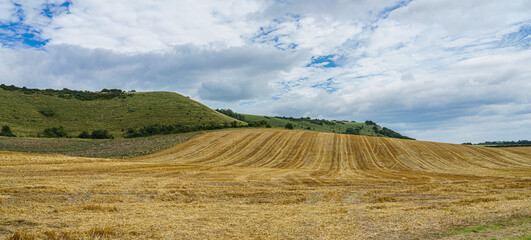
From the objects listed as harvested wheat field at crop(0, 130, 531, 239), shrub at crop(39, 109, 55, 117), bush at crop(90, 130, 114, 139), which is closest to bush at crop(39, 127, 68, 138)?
bush at crop(90, 130, 114, 139)

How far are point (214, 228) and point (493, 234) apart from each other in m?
8.93

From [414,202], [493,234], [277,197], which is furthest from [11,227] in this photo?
[414,202]

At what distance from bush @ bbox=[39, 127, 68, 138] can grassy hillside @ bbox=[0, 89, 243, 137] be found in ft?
6.64

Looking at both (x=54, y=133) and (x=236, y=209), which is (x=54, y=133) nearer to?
(x=54, y=133)

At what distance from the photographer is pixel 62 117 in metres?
82.2

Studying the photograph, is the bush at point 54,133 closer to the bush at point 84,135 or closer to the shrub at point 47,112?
the bush at point 84,135

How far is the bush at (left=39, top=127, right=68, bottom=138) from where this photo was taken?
66.3 metres

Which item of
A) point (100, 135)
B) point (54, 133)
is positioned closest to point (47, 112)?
point (54, 133)

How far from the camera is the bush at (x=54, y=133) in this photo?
66.3 m

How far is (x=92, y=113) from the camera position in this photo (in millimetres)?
88375

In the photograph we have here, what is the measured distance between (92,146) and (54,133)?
62.6 ft

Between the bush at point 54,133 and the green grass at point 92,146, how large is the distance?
37.7 ft

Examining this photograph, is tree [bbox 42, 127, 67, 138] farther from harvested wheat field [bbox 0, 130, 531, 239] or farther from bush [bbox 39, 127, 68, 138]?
harvested wheat field [bbox 0, 130, 531, 239]

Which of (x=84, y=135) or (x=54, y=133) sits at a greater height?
(x=54, y=133)
